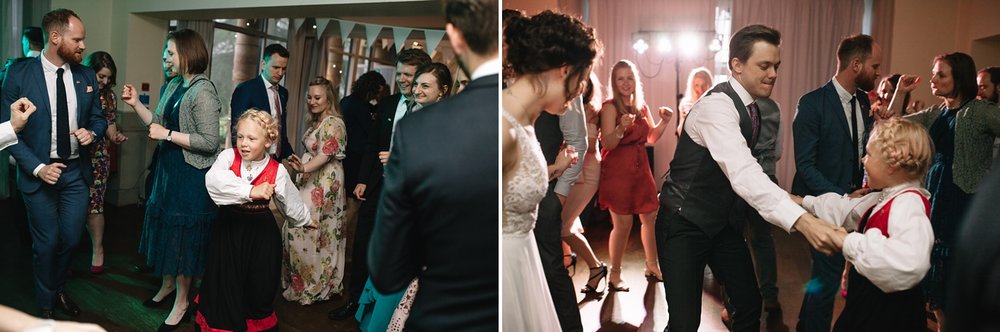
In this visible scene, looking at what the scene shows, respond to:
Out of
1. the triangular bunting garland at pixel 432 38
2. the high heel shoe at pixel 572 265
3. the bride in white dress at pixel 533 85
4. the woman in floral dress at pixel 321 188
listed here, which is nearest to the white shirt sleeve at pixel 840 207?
the high heel shoe at pixel 572 265

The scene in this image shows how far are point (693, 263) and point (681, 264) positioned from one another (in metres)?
0.02

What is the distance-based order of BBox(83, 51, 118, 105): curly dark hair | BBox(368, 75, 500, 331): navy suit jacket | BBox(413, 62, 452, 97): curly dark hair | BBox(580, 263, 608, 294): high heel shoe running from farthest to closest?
BBox(580, 263, 608, 294): high heel shoe < BBox(83, 51, 118, 105): curly dark hair < BBox(413, 62, 452, 97): curly dark hair < BBox(368, 75, 500, 331): navy suit jacket

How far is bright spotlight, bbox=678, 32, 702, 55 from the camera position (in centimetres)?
95

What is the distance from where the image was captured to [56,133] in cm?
88

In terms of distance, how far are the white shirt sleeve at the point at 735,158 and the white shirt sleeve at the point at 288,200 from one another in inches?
23.3

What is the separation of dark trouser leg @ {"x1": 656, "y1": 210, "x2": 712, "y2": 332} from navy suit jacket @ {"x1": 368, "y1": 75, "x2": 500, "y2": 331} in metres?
0.39

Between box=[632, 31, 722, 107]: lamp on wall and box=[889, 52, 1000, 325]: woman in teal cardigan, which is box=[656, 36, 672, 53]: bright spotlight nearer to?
box=[632, 31, 722, 107]: lamp on wall

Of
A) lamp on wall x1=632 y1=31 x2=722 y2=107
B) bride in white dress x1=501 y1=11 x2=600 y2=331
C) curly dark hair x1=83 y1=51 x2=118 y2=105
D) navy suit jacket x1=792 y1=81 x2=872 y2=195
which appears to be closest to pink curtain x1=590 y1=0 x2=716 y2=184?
lamp on wall x1=632 y1=31 x2=722 y2=107

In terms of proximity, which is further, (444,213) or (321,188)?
(321,188)

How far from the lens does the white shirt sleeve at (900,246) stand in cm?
80

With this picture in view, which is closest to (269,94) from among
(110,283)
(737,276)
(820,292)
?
(110,283)

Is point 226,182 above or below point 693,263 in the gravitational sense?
above

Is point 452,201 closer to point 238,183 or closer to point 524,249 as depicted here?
point 524,249

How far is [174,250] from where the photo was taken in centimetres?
105
